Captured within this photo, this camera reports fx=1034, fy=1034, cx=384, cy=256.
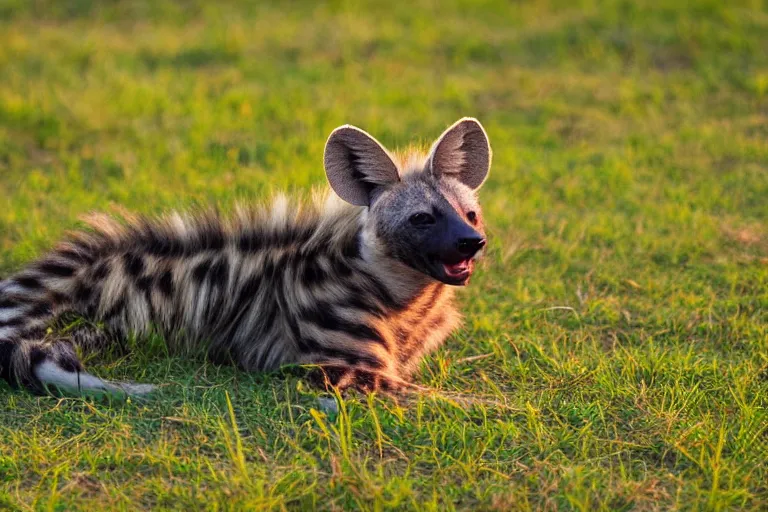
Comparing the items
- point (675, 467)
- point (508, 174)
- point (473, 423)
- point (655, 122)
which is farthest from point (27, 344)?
point (655, 122)

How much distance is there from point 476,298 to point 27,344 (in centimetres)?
203

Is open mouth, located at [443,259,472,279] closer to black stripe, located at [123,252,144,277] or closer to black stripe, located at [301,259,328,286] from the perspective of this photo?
black stripe, located at [301,259,328,286]

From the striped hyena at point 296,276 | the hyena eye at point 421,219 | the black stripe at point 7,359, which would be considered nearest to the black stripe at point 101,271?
the striped hyena at point 296,276

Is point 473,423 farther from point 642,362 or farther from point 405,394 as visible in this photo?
point 642,362

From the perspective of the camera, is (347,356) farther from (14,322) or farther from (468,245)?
(14,322)

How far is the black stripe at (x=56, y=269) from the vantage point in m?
4.14

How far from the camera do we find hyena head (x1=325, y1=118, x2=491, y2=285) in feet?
12.6

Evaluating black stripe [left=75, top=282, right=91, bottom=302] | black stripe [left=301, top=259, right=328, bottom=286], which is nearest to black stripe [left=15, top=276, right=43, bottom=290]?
black stripe [left=75, top=282, right=91, bottom=302]

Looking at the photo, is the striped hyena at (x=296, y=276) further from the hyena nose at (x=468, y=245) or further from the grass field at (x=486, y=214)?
the grass field at (x=486, y=214)

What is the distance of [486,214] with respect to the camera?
5.74 metres

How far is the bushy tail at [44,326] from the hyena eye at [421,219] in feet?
3.80

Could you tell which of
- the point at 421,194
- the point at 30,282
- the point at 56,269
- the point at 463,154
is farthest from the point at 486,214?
the point at 30,282

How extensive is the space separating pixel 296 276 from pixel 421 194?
59cm

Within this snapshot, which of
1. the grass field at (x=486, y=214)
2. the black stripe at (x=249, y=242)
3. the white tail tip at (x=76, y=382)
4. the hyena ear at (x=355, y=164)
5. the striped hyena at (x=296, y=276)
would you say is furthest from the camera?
the black stripe at (x=249, y=242)
